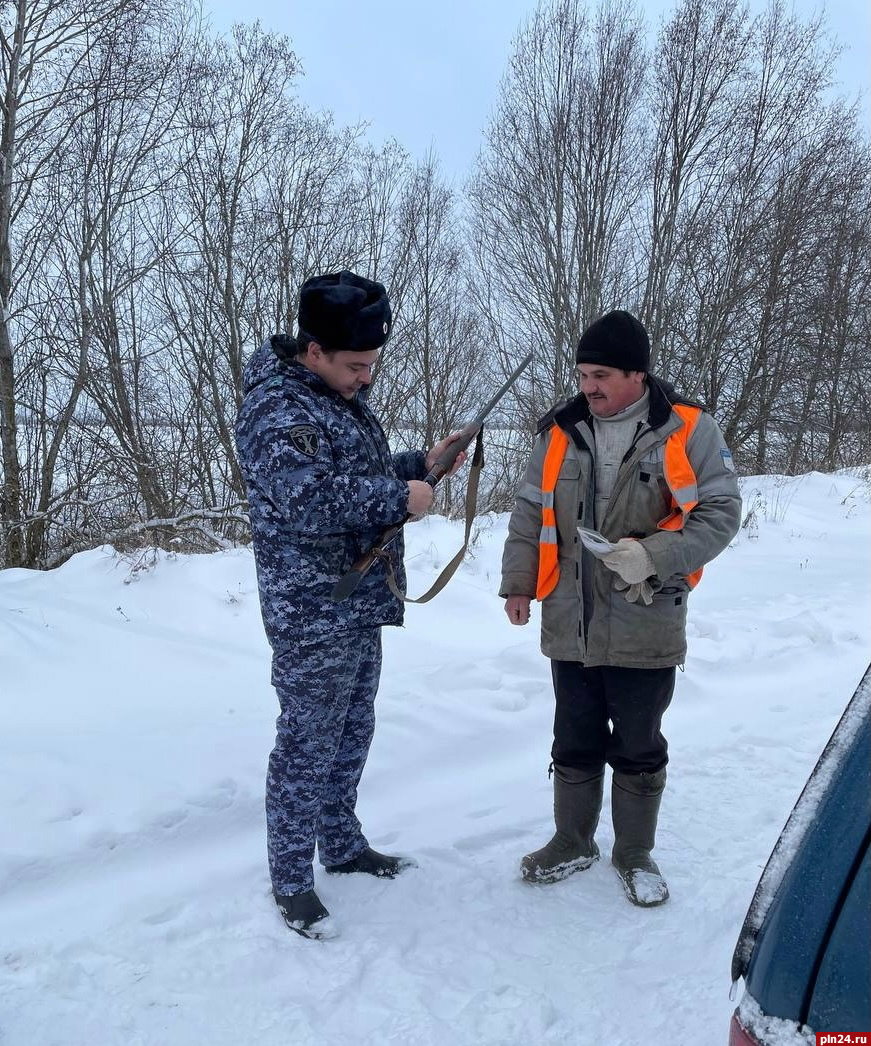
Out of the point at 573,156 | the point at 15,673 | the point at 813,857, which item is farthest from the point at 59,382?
the point at 813,857

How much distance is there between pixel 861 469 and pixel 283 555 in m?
12.4

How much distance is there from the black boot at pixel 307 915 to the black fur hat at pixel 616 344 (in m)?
1.84

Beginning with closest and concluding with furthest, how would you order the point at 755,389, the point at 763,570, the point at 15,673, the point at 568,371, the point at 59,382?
the point at 15,673 → the point at 763,570 → the point at 59,382 → the point at 568,371 → the point at 755,389

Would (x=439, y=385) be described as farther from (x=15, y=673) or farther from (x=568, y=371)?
(x=15, y=673)

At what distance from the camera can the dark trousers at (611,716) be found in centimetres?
247

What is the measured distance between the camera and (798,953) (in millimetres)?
891

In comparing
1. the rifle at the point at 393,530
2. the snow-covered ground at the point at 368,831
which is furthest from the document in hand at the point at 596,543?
the snow-covered ground at the point at 368,831

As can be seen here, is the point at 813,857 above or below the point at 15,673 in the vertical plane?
above

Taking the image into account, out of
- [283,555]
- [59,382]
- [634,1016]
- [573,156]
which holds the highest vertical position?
[573,156]

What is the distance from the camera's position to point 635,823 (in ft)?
8.42

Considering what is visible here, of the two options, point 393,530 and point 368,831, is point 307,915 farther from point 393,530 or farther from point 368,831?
point 393,530

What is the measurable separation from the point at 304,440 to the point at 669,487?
1098mm

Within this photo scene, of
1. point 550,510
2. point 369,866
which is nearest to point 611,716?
point 550,510

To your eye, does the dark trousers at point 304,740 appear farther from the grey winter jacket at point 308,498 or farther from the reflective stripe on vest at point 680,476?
the reflective stripe on vest at point 680,476
